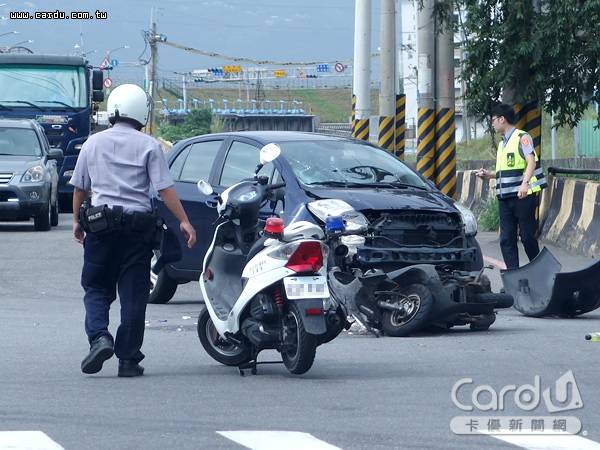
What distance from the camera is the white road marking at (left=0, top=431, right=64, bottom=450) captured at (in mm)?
6984

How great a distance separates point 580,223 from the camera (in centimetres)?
1888

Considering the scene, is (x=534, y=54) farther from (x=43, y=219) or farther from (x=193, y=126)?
(x=193, y=126)

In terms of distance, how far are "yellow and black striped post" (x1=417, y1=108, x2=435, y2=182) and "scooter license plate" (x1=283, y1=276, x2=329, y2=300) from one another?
15.7 m

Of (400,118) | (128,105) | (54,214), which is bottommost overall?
(54,214)

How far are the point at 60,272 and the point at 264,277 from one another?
346 inches

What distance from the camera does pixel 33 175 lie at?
951 inches

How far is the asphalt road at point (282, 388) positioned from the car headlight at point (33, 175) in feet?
36.3

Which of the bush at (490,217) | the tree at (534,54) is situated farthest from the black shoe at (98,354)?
the bush at (490,217)

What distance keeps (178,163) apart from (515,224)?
3477 millimetres

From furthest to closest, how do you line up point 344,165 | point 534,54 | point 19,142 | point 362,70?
point 362,70
point 19,142
point 534,54
point 344,165

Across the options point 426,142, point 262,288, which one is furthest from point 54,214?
point 262,288

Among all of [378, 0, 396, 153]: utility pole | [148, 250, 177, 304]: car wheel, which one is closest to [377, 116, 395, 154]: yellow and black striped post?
[378, 0, 396, 153]: utility pole

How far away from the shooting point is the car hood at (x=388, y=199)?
12.0 m

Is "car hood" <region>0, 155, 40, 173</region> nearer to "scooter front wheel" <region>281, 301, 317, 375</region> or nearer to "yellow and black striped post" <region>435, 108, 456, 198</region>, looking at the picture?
"yellow and black striped post" <region>435, 108, 456, 198</region>
